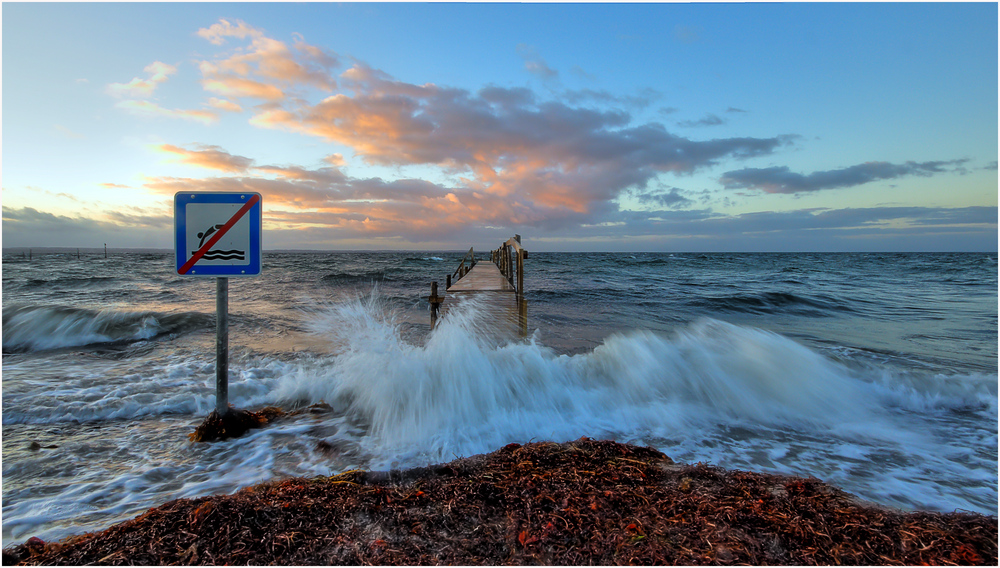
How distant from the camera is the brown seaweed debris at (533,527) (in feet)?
6.75

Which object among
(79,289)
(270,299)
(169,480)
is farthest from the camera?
(79,289)

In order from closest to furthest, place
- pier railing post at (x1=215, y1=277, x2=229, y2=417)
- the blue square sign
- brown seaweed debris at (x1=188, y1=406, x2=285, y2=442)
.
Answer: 1. the blue square sign
2. pier railing post at (x1=215, y1=277, x2=229, y2=417)
3. brown seaweed debris at (x1=188, y1=406, x2=285, y2=442)

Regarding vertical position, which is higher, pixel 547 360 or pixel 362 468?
pixel 547 360

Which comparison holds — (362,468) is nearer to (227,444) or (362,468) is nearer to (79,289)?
(227,444)

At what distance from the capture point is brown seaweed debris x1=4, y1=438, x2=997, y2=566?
2057mm

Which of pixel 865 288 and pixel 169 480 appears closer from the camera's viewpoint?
pixel 169 480

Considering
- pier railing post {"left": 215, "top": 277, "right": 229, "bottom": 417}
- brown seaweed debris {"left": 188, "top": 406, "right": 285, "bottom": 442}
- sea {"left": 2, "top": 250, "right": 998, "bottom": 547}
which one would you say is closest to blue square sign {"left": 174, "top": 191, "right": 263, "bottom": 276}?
pier railing post {"left": 215, "top": 277, "right": 229, "bottom": 417}

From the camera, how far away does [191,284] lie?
2392cm

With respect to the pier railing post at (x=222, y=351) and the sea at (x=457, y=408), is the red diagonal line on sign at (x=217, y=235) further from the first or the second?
the sea at (x=457, y=408)

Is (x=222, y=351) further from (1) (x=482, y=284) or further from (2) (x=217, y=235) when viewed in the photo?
(1) (x=482, y=284)

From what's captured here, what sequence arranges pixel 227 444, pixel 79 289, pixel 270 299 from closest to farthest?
pixel 227 444 < pixel 270 299 < pixel 79 289

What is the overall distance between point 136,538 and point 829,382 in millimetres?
8219

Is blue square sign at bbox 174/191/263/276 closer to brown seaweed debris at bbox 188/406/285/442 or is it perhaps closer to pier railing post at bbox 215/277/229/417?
pier railing post at bbox 215/277/229/417

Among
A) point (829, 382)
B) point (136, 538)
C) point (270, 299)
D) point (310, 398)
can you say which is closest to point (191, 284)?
point (270, 299)
